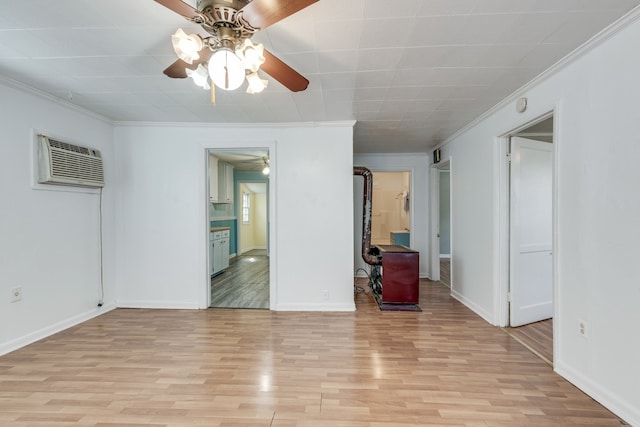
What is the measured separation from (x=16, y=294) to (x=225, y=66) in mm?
2912

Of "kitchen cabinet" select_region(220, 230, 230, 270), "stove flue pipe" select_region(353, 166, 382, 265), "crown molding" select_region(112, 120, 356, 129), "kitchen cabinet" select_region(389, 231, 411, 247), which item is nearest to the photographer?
A: "crown molding" select_region(112, 120, 356, 129)

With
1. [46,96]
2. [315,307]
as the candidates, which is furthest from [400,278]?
[46,96]

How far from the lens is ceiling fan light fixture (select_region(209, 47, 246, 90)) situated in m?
1.30

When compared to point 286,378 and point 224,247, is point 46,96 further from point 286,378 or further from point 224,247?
point 224,247

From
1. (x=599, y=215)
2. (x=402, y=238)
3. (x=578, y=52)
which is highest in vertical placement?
(x=578, y=52)

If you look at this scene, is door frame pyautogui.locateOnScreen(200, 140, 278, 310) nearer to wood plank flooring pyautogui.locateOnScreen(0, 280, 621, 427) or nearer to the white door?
wood plank flooring pyautogui.locateOnScreen(0, 280, 621, 427)

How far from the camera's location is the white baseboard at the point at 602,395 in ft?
5.23

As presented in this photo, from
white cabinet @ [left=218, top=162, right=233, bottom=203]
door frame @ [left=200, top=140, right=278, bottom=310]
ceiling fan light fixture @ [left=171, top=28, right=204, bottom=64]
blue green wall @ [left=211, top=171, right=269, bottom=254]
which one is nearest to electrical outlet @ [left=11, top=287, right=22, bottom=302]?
door frame @ [left=200, top=140, right=278, bottom=310]

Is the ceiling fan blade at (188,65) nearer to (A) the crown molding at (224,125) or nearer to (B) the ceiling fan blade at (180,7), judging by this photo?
(B) the ceiling fan blade at (180,7)

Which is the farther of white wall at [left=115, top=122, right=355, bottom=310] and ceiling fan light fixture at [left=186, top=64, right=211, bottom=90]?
white wall at [left=115, top=122, right=355, bottom=310]

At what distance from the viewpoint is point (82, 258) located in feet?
10.2

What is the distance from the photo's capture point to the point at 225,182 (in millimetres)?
6328

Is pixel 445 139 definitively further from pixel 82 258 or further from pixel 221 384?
pixel 82 258

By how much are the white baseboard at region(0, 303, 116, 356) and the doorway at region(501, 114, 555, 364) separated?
15.0 ft
